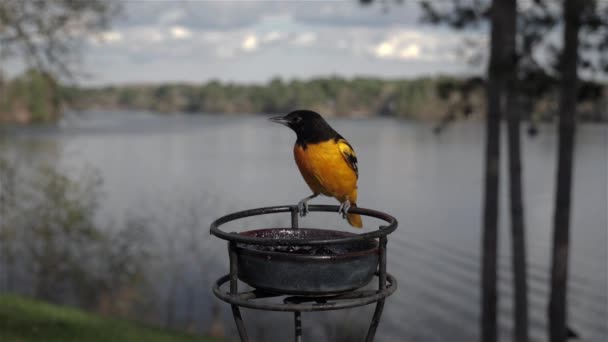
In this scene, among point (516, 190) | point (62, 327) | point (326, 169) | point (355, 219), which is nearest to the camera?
point (326, 169)

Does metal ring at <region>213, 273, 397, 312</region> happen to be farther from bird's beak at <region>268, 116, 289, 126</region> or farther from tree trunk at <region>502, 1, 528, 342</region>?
tree trunk at <region>502, 1, 528, 342</region>

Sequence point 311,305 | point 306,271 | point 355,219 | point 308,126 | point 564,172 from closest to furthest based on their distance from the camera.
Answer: point 306,271, point 311,305, point 308,126, point 355,219, point 564,172

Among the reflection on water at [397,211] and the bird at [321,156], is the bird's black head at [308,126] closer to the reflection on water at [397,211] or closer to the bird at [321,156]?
the bird at [321,156]

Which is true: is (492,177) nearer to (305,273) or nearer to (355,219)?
(355,219)

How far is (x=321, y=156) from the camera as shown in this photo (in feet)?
10.2

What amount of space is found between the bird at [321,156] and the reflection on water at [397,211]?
26.8ft

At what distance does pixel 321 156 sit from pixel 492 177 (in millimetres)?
6790

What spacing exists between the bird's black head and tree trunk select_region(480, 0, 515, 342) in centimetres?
616

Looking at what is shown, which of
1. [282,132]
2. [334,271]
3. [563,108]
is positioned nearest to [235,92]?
[282,132]

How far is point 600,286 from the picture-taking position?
1395 cm

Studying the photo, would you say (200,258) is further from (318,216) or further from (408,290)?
(408,290)

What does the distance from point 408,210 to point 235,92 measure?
29051 mm

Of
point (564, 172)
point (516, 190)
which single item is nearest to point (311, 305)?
point (564, 172)

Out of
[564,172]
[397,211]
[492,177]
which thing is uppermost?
[564,172]
